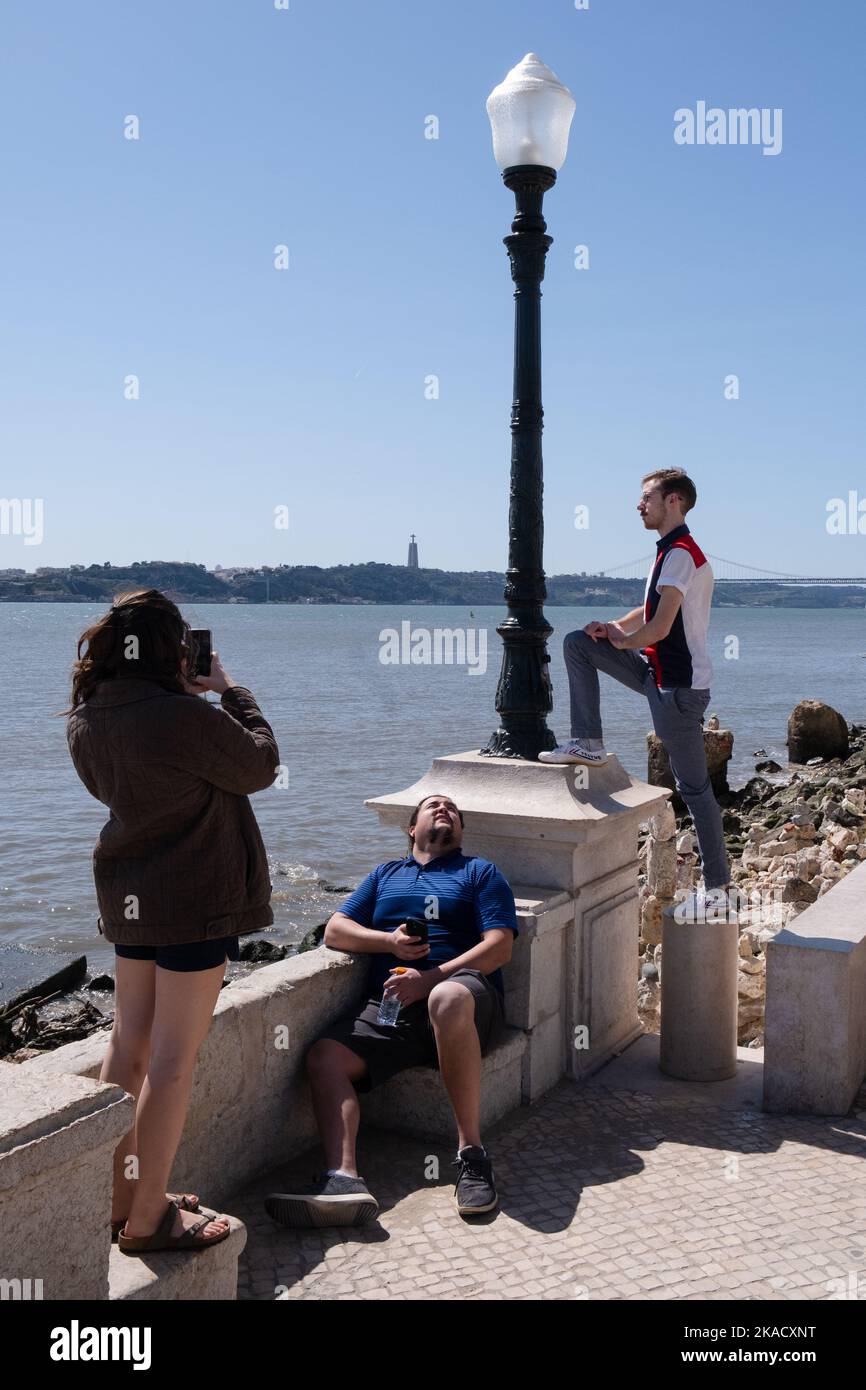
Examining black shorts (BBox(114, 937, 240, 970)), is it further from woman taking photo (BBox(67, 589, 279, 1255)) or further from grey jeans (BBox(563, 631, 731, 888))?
grey jeans (BBox(563, 631, 731, 888))

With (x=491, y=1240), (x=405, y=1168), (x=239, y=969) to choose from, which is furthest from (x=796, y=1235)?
(x=239, y=969)

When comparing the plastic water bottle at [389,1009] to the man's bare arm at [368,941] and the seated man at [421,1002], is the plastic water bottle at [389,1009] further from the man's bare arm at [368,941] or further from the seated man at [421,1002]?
the man's bare arm at [368,941]

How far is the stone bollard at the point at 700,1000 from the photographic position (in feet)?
17.8

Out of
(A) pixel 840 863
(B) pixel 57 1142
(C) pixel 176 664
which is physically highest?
(C) pixel 176 664

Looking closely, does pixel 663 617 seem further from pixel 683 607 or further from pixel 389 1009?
pixel 389 1009

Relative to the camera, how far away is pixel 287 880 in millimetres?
17156

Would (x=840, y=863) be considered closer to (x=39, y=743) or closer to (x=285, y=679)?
(x=39, y=743)

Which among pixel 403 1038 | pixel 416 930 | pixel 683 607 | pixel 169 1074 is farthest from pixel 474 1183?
pixel 683 607

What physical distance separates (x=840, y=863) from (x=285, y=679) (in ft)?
163

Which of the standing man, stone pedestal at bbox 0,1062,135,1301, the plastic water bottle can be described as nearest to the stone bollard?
the standing man

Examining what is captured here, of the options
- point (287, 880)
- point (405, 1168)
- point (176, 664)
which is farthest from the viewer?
point (287, 880)

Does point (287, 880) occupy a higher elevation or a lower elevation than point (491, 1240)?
lower

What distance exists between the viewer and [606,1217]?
408cm

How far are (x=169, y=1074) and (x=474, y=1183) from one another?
141 cm
